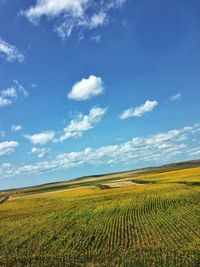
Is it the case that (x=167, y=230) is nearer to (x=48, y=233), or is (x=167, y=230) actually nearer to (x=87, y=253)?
(x=87, y=253)

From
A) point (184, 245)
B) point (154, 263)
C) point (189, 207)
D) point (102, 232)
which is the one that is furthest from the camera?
point (189, 207)

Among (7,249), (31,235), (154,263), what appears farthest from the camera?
(31,235)

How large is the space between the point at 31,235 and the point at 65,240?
4469mm

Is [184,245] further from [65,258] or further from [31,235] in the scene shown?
[31,235]

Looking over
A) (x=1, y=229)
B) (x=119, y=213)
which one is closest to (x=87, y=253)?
(x=119, y=213)

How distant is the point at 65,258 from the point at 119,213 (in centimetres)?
1536

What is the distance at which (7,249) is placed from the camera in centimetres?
2562

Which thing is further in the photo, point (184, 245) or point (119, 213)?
point (119, 213)

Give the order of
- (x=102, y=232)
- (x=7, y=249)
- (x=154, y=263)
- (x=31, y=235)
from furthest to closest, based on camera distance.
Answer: (x=31, y=235), (x=102, y=232), (x=7, y=249), (x=154, y=263)

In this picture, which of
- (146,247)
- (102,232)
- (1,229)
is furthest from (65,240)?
(1,229)

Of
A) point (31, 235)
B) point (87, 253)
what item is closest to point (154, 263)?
point (87, 253)

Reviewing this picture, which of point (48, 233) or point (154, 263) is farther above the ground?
point (48, 233)

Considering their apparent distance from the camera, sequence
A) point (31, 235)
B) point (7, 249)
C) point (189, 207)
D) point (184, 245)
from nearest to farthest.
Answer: point (184, 245), point (7, 249), point (31, 235), point (189, 207)

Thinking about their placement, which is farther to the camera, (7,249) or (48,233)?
(48,233)
